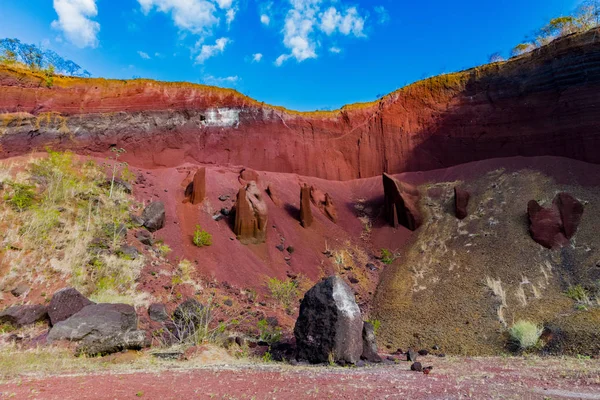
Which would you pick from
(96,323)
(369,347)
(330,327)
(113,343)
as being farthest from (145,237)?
(369,347)

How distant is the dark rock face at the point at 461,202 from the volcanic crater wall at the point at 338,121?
15.2 feet

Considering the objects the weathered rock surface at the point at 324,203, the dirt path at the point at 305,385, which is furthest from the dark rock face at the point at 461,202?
the dirt path at the point at 305,385

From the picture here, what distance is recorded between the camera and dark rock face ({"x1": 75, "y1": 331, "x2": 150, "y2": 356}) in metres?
7.57

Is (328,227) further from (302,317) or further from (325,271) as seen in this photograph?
(302,317)

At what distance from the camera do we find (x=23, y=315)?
27.9ft

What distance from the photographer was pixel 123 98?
1902cm

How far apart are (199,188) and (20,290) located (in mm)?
7915


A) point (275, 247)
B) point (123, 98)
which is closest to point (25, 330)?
point (275, 247)

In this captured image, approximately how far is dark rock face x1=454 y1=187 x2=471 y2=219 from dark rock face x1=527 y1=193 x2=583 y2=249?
293cm

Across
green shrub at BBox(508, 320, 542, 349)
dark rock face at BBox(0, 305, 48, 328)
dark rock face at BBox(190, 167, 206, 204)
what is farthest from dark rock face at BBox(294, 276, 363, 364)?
dark rock face at BBox(190, 167, 206, 204)

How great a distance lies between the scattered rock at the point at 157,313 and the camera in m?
9.85

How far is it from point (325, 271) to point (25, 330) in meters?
10.7

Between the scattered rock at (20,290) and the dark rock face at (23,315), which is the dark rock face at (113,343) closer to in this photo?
the dark rock face at (23,315)

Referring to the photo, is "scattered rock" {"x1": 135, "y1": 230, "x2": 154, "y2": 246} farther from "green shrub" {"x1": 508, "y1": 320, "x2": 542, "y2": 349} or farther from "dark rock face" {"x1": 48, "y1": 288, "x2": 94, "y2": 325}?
"green shrub" {"x1": 508, "y1": 320, "x2": 542, "y2": 349}
